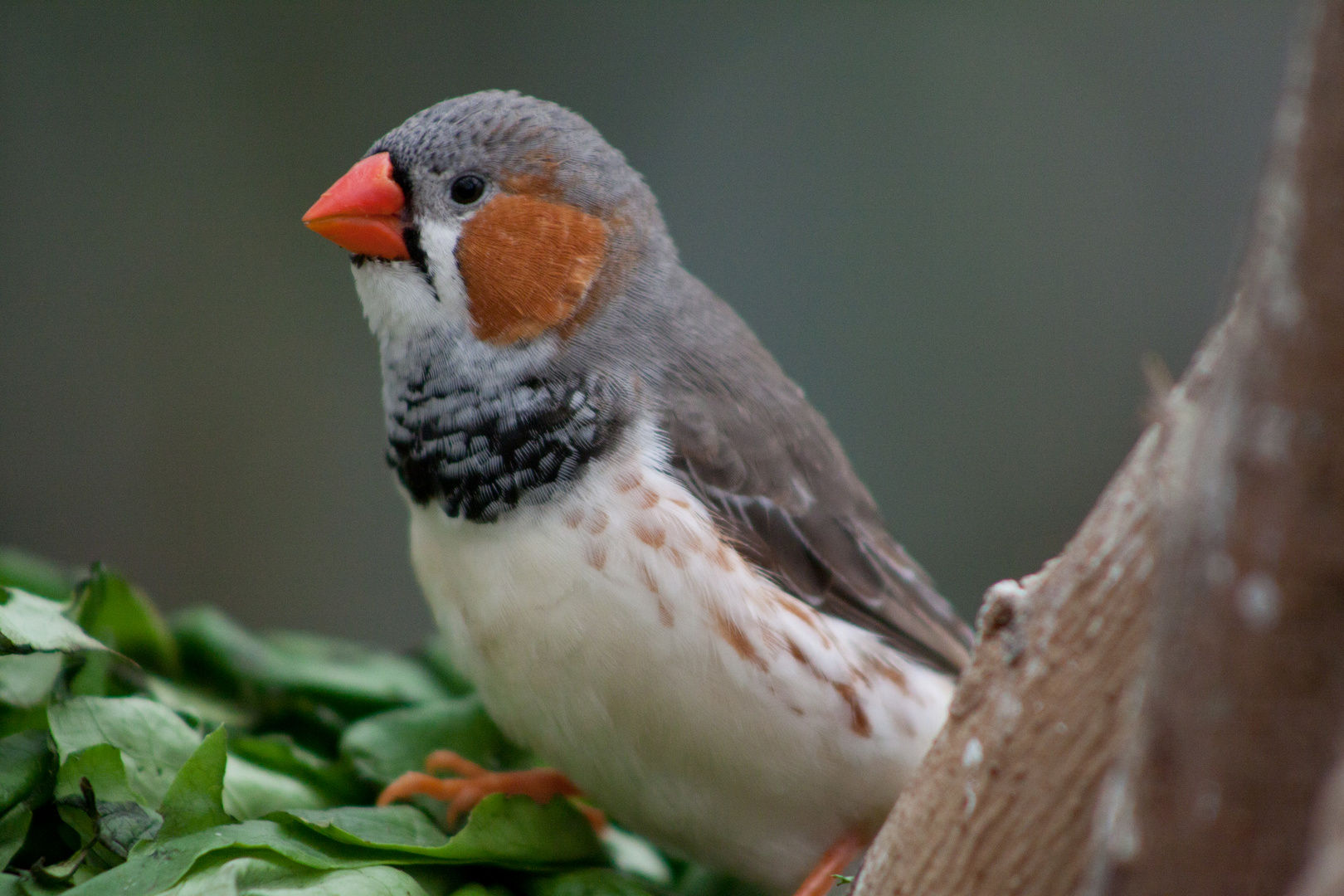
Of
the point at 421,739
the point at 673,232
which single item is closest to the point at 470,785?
the point at 421,739

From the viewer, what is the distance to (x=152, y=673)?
5.51ft

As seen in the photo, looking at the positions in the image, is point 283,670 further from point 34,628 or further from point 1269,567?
point 1269,567

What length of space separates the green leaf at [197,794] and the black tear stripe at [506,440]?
46 centimetres

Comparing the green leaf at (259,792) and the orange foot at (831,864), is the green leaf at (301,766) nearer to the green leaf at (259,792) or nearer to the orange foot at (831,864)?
the green leaf at (259,792)

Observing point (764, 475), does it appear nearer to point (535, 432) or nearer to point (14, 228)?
point (535, 432)

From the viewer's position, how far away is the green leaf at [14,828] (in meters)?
1.15

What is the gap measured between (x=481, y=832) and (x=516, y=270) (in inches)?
29.9

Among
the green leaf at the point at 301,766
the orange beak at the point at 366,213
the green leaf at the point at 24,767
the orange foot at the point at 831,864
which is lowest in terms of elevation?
the green leaf at the point at 24,767

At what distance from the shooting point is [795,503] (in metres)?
1.71

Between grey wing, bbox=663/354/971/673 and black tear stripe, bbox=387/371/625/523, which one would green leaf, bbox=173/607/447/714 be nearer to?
black tear stripe, bbox=387/371/625/523

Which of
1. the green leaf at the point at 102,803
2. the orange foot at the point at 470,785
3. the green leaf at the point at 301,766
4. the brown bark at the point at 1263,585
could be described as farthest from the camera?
the orange foot at the point at 470,785

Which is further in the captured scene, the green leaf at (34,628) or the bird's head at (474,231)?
the bird's head at (474,231)

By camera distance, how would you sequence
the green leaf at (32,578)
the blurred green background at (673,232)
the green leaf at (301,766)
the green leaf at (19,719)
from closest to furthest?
1. the green leaf at (19,719)
2. the green leaf at (301,766)
3. the green leaf at (32,578)
4. the blurred green background at (673,232)

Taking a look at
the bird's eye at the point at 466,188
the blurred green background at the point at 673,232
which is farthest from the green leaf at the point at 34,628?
the blurred green background at the point at 673,232
